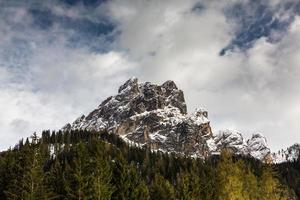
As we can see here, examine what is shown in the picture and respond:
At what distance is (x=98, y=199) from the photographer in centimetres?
4688

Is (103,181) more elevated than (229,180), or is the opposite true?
(229,180)

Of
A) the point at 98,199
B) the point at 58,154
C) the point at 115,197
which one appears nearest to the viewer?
the point at 98,199

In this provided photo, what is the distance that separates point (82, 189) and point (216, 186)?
76.6 ft

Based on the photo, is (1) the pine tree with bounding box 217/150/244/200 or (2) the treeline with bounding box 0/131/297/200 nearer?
(2) the treeline with bounding box 0/131/297/200

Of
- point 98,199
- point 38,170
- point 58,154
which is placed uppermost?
point 58,154

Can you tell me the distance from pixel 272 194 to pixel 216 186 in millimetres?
10203

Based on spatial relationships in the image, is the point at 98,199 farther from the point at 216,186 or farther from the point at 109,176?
the point at 216,186

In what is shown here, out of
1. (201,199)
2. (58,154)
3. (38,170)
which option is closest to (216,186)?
(201,199)

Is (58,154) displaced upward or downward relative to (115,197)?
upward

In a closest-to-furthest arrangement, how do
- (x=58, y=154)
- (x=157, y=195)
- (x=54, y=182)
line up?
(x=54, y=182)
(x=157, y=195)
(x=58, y=154)

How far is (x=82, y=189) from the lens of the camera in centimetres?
4759

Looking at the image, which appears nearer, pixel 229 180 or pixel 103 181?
pixel 103 181

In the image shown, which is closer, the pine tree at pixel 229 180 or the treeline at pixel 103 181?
the treeline at pixel 103 181

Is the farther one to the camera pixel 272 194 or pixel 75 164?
pixel 272 194
